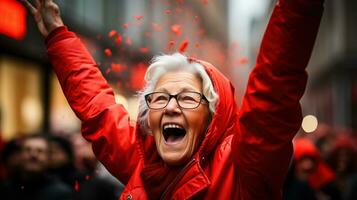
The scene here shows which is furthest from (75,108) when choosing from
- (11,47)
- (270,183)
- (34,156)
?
(11,47)

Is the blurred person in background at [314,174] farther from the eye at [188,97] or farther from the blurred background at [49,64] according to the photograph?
the eye at [188,97]

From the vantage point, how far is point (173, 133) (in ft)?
11.4

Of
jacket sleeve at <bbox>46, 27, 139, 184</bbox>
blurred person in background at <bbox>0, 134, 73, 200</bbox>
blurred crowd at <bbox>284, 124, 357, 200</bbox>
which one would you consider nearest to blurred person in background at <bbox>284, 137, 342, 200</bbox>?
blurred crowd at <bbox>284, 124, 357, 200</bbox>

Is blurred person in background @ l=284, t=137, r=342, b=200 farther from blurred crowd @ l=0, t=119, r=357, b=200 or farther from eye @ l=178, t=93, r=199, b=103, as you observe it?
eye @ l=178, t=93, r=199, b=103

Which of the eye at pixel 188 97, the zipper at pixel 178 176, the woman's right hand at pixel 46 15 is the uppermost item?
the woman's right hand at pixel 46 15

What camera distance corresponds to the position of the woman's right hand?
392 centimetres

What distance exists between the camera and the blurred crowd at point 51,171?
255 inches

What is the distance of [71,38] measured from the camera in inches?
156

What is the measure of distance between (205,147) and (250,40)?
163 metres

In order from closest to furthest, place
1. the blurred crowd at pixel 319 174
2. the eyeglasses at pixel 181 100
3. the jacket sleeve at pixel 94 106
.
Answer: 1. the eyeglasses at pixel 181 100
2. the jacket sleeve at pixel 94 106
3. the blurred crowd at pixel 319 174

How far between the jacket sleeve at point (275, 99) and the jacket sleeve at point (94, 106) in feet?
2.67

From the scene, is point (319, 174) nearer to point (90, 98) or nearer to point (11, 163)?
point (11, 163)

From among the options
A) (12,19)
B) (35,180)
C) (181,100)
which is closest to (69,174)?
(35,180)

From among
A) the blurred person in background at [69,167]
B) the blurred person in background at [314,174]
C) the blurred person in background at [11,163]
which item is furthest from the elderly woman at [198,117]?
the blurred person in background at [314,174]
